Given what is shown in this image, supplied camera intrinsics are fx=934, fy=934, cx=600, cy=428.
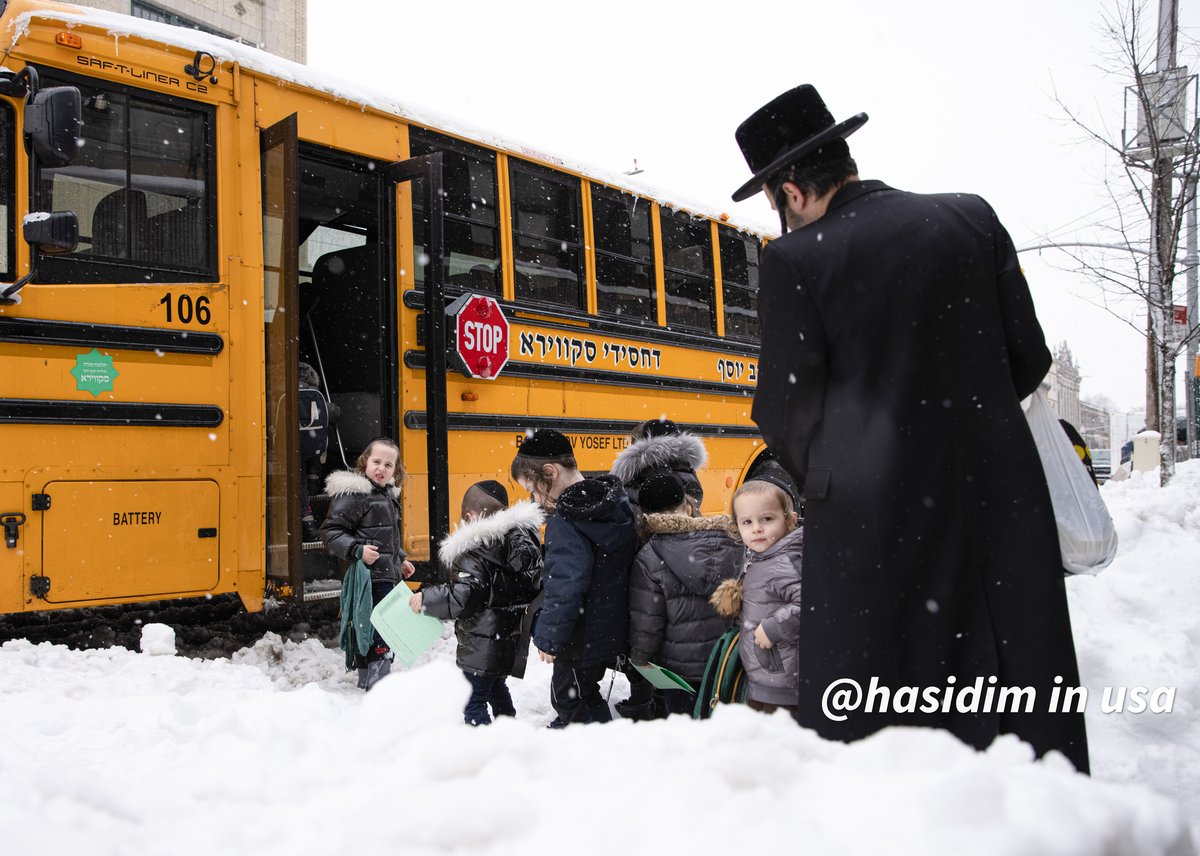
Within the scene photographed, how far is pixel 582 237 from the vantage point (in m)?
6.34

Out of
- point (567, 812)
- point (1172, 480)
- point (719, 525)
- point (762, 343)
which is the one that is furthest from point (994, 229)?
point (1172, 480)

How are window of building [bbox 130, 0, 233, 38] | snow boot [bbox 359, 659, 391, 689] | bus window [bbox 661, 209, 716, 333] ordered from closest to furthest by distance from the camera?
snow boot [bbox 359, 659, 391, 689], bus window [bbox 661, 209, 716, 333], window of building [bbox 130, 0, 233, 38]

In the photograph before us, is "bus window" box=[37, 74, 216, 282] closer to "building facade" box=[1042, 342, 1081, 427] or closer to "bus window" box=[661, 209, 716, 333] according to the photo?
"bus window" box=[661, 209, 716, 333]

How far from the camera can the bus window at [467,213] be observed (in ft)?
18.4

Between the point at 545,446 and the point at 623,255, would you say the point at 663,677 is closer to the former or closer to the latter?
the point at 545,446

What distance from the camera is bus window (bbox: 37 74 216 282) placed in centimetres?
425

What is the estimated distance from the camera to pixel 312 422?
16.3 feet

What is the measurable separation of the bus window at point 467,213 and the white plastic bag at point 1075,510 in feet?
13.6

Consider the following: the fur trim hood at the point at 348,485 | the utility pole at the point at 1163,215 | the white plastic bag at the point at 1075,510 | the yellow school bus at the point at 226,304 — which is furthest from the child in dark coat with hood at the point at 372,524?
the utility pole at the point at 1163,215

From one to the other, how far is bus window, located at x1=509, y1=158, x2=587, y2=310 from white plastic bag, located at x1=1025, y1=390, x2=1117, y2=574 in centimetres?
430

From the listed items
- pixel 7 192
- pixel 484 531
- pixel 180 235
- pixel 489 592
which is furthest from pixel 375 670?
pixel 7 192

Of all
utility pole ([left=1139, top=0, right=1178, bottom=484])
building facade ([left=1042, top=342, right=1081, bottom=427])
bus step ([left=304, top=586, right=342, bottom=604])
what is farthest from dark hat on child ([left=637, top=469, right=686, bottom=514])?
building facade ([left=1042, top=342, right=1081, bottom=427])

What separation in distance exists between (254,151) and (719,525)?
3160 millimetres

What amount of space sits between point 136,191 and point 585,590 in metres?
2.94
